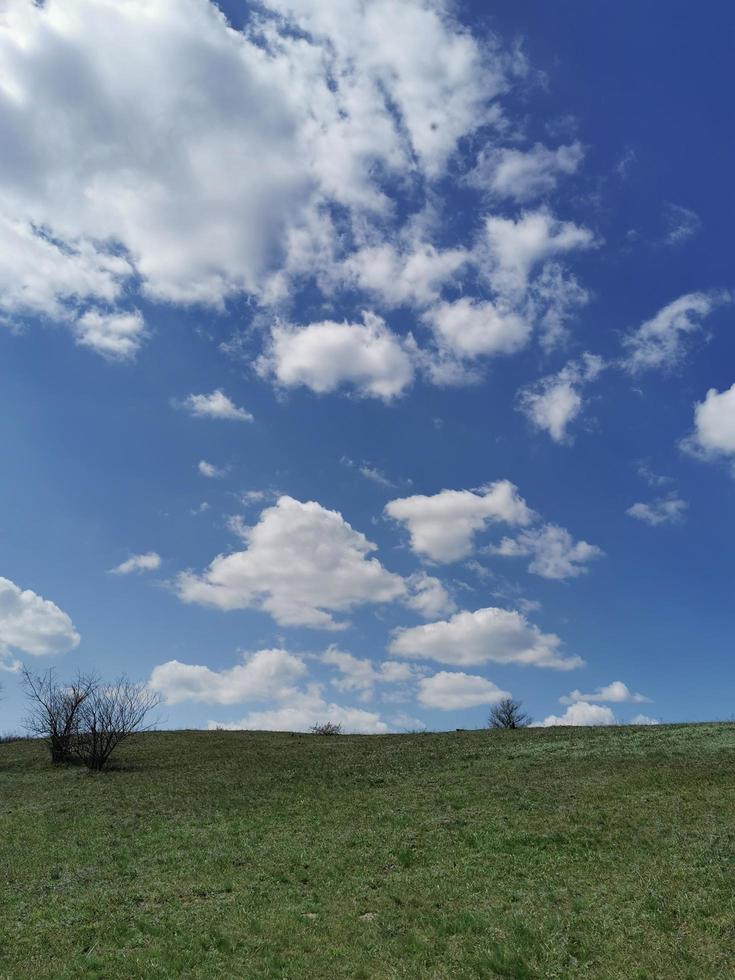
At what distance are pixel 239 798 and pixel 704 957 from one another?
1028 inches

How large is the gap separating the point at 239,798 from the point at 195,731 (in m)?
36.8

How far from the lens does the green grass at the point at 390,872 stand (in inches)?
617

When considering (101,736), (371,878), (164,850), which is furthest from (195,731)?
(371,878)

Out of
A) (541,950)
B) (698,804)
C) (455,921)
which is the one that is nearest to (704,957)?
(541,950)

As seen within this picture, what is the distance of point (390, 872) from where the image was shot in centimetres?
2183

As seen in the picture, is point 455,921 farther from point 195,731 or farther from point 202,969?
point 195,731

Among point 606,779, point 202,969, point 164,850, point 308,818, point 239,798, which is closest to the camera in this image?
point 202,969

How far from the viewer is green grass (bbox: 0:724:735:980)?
51.4 ft

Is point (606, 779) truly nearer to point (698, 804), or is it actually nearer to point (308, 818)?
point (698, 804)

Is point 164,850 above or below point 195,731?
below

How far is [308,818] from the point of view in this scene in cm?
3008

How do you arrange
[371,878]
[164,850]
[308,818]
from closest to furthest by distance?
[371,878], [164,850], [308,818]

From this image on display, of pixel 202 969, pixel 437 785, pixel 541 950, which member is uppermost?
pixel 437 785

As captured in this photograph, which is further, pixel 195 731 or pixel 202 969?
pixel 195 731
